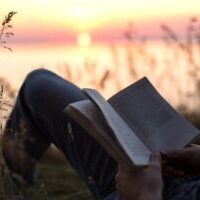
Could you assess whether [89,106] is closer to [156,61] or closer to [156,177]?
[156,177]

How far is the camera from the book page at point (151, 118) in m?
2.02

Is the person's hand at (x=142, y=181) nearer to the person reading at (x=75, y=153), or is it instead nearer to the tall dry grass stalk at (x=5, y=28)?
the person reading at (x=75, y=153)

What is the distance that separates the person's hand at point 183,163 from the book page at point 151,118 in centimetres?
3

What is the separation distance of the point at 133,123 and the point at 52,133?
1.44 ft

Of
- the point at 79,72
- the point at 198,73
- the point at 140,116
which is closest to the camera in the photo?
the point at 140,116

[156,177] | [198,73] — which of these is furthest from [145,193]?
[198,73]

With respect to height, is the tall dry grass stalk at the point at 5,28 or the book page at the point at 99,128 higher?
the tall dry grass stalk at the point at 5,28

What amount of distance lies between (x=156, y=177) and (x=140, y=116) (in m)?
0.25

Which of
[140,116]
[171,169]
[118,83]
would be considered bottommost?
[118,83]

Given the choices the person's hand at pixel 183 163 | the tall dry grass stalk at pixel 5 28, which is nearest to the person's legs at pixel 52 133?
the person's hand at pixel 183 163

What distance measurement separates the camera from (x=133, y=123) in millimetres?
2023

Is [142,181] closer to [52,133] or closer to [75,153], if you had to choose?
[75,153]

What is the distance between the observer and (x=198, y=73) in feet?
14.1

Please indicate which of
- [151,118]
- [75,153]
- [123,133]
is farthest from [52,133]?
[123,133]
